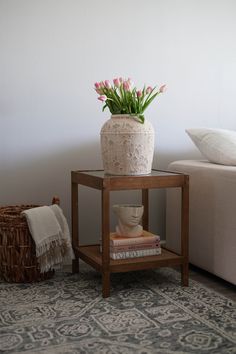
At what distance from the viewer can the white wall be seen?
101 inches

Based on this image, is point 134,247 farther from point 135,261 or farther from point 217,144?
point 217,144

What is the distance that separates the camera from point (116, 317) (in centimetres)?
185

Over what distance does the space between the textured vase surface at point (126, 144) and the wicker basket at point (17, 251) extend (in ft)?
1.67

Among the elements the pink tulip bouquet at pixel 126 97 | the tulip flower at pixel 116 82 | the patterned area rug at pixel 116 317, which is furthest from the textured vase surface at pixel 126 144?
the patterned area rug at pixel 116 317

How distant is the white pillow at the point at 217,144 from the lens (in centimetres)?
234

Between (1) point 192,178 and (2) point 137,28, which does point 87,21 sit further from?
(1) point 192,178

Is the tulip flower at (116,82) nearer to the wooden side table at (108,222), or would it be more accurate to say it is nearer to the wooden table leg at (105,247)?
the wooden side table at (108,222)

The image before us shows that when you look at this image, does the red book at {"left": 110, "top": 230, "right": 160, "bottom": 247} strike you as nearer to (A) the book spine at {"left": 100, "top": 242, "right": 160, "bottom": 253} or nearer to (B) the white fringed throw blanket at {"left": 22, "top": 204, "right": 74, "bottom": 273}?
(A) the book spine at {"left": 100, "top": 242, "right": 160, "bottom": 253}

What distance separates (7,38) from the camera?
2.51m

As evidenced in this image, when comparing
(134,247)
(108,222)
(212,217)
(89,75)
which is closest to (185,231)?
(212,217)

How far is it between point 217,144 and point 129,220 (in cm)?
59

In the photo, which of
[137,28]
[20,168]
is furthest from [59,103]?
[137,28]

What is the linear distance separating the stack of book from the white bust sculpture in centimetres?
3

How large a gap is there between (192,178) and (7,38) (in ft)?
4.05
